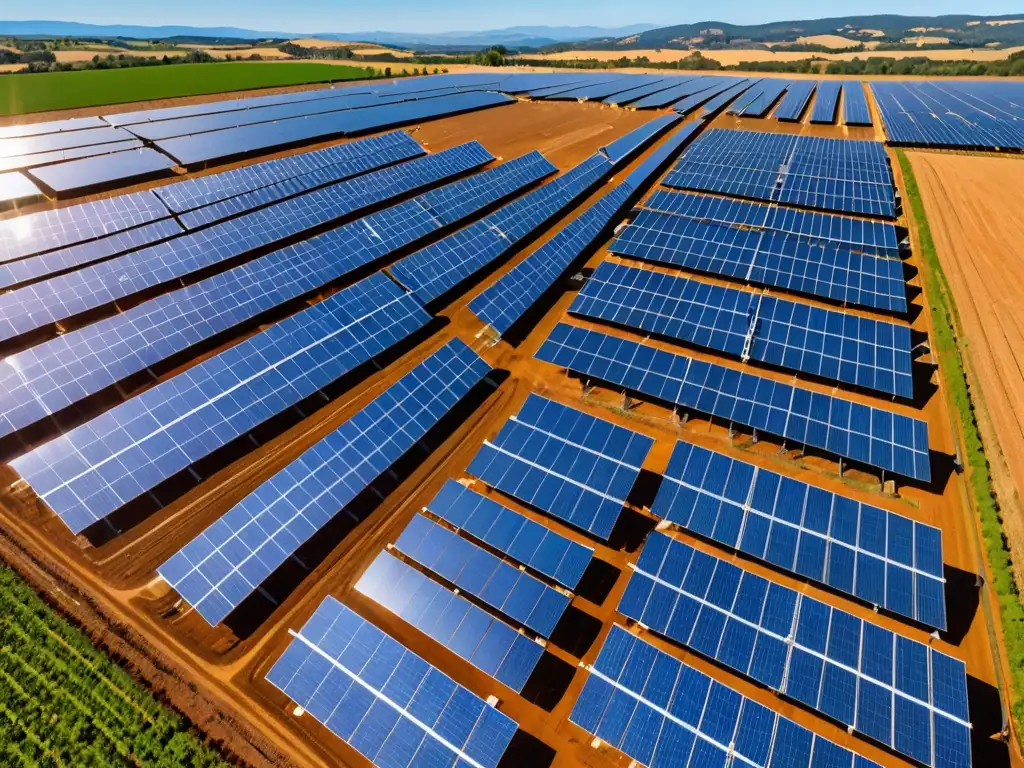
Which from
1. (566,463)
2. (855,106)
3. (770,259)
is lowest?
(566,463)

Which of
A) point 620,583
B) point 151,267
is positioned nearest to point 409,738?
point 620,583

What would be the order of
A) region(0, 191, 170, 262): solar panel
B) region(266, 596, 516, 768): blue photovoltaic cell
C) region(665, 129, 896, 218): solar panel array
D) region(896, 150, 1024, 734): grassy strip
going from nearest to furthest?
1. region(266, 596, 516, 768): blue photovoltaic cell
2. region(896, 150, 1024, 734): grassy strip
3. region(0, 191, 170, 262): solar panel
4. region(665, 129, 896, 218): solar panel array

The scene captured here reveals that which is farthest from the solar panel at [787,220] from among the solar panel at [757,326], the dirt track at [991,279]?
the solar panel at [757,326]

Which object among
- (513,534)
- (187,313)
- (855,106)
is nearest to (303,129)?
(187,313)

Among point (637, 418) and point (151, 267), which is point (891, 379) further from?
point (151, 267)

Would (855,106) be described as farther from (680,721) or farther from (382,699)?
(382,699)

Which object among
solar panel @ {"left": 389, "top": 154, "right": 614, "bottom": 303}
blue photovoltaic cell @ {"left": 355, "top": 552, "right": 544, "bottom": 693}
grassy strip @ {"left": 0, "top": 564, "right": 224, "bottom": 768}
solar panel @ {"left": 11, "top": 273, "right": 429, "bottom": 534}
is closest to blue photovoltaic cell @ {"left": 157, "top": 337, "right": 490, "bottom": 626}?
grassy strip @ {"left": 0, "top": 564, "right": 224, "bottom": 768}

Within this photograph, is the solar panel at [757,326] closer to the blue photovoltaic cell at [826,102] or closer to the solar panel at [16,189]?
the solar panel at [16,189]

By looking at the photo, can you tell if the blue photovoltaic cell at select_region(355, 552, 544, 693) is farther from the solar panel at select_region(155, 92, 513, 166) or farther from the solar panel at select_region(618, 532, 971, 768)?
the solar panel at select_region(155, 92, 513, 166)
